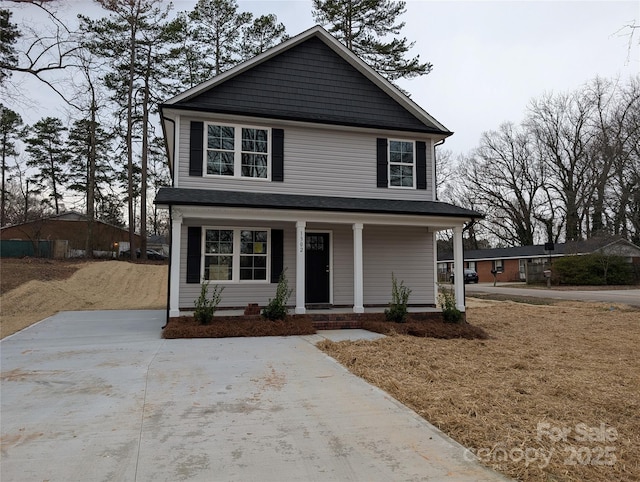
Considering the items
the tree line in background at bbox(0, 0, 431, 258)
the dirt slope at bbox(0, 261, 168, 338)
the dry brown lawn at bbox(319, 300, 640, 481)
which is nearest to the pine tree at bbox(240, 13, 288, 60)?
the tree line in background at bbox(0, 0, 431, 258)

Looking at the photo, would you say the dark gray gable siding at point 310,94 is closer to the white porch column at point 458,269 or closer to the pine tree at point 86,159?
the white porch column at point 458,269

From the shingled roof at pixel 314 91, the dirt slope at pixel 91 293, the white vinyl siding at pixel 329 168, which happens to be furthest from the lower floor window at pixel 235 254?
the dirt slope at pixel 91 293

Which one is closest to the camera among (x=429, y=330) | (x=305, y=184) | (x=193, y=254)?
(x=429, y=330)

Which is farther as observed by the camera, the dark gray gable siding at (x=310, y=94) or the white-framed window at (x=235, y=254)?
the dark gray gable siding at (x=310, y=94)

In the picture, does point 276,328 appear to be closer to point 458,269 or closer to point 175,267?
point 175,267

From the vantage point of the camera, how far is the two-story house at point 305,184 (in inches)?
398

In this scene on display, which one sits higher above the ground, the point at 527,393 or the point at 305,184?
the point at 305,184

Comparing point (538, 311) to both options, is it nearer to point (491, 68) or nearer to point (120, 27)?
point (491, 68)

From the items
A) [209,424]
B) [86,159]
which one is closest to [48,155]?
[86,159]

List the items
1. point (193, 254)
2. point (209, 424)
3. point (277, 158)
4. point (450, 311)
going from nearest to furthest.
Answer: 1. point (209, 424)
2. point (450, 311)
3. point (193, 254)
4. point (277, 158)

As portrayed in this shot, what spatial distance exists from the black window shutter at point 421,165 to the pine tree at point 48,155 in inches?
1055

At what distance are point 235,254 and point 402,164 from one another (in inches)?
205

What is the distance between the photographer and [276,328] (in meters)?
8.84

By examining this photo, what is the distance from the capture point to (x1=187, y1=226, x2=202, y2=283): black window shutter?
1020cm
